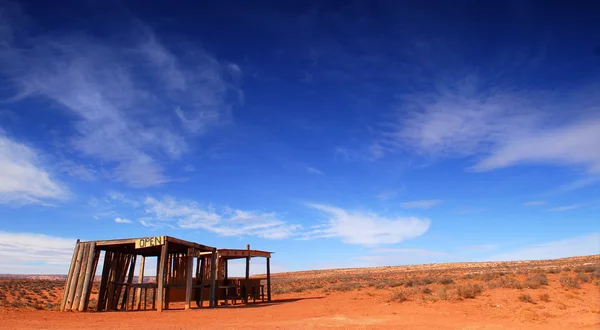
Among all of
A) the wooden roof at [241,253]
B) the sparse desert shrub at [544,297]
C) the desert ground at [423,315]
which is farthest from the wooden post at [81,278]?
the sparse desert shrub at [544,297]

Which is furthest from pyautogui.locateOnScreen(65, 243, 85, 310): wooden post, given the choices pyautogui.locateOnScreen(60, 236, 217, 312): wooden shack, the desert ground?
the desert ground

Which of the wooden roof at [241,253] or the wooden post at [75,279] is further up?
the wooden roof at [241,253]

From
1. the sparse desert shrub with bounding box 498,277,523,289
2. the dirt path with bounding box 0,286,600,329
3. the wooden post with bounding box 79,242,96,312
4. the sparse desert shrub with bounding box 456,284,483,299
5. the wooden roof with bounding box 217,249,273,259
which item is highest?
the wooden roof with bounding box 217,249,273,259

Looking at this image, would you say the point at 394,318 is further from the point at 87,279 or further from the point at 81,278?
the point at 81,278

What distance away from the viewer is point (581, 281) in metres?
20.9

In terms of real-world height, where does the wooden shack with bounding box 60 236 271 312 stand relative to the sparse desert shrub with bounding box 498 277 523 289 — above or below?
above

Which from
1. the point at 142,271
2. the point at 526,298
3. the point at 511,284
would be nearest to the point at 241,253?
the point at 142,271

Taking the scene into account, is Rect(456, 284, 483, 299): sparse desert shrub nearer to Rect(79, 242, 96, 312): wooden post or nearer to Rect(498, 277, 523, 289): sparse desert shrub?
Rect(498, 277, 523, 289): sparse desert shrub

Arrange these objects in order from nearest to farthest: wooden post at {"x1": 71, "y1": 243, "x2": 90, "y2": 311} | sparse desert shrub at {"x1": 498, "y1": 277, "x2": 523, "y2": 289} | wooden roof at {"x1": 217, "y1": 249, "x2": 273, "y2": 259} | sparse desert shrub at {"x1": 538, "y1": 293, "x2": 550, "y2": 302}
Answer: sparse desert shrub at {"x1": 538, "y1": 293, "x2": 550, "y2": 302}
wooden post at {"x1": 71, "y1": 243, "x2": 90, "y2": 311}
sparse desert shrub at {"x1": 498, "y1": 277, "x2": 523, "y2": 289}
wooden roof at {"x1": 217, "y1": 249, "x2": 273, "y2": 259}

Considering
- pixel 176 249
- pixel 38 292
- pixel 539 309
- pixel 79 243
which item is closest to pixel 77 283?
pixel 79 243

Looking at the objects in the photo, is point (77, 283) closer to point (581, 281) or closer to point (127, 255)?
point (127, 255)

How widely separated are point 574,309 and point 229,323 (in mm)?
12776

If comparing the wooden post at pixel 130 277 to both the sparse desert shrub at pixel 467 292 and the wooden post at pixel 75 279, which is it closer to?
the wooden post at pixel 75 279

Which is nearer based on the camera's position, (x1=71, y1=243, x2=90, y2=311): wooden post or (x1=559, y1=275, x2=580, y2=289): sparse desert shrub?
(x1=71, y1=243, x2=90, y2=311): wooden post
